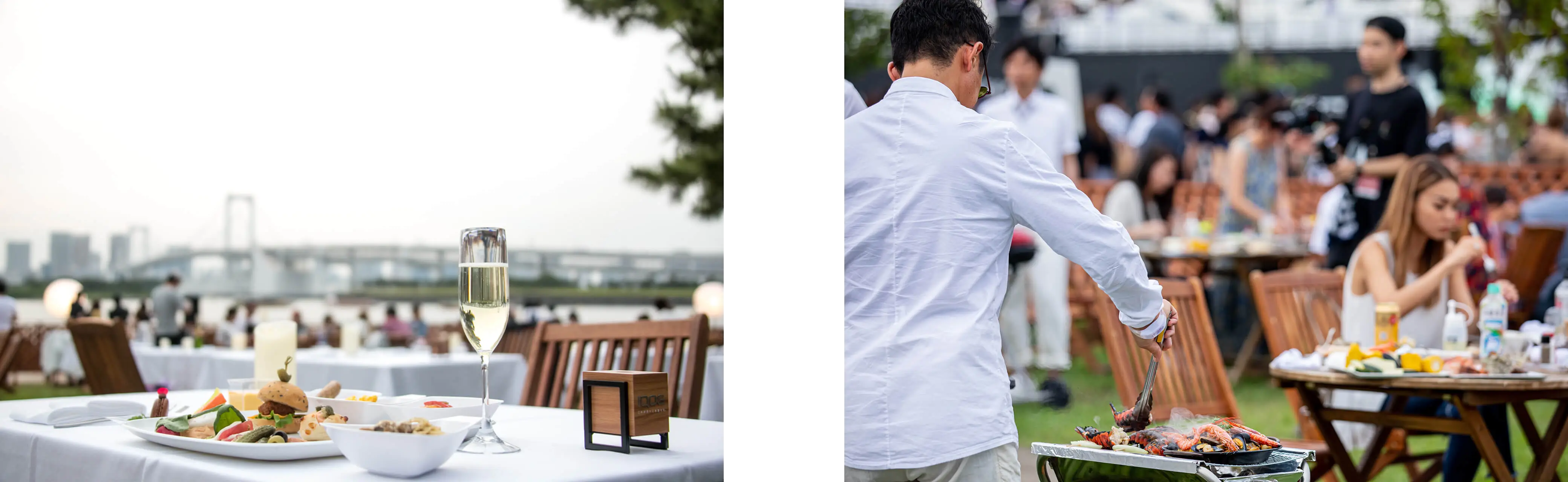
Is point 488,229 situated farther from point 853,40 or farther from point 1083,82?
point 1083,82

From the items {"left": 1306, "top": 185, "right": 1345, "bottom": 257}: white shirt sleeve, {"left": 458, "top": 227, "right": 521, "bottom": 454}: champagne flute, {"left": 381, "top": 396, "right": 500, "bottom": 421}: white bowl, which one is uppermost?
{"left": 1306, "top": 185, "right": 1345, "bottom": 257}: white shirt sleeve

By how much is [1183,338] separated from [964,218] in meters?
1.83

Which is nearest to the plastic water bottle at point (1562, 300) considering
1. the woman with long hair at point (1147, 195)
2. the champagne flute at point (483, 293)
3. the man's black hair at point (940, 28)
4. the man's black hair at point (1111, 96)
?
the man's black hair at point (940, 28)

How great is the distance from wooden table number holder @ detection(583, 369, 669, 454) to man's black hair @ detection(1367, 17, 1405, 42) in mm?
4173

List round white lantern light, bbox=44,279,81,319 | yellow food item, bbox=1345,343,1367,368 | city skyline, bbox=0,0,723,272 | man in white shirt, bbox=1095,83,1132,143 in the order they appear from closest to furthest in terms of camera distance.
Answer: yellow food item, bbox=1345,343,1367,368 < man in white shirt, bbox=1095,83,1132,143 < city skyline, bbox=0,0,723,272 < round white lantern light, bbox=44,279,81,319

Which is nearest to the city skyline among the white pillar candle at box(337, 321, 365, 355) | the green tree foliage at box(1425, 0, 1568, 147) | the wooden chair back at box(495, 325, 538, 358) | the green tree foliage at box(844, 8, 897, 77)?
the green tree foliage at box(844, 8, 897, 77)

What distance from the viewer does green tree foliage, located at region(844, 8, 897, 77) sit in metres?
7.36

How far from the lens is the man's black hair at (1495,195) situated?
6.96 meters

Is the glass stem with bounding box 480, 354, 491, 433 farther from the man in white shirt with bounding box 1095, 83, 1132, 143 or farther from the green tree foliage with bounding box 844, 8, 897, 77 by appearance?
the man in white shirt with bounding box 1095, 83, 1132, 143

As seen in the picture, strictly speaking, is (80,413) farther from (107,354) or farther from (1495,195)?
(1495,195)

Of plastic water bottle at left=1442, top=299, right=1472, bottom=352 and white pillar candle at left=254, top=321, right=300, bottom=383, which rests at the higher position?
white pillar candle at left=254, top=321, right=300, bottom=383

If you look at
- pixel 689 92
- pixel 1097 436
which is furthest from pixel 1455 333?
pixel 689 92

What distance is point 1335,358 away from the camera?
2.78 metres

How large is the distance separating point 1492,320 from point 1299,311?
2.20 feet
